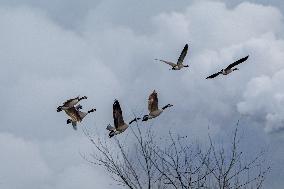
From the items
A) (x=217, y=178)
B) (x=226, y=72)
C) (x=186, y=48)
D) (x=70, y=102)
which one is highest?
(x=186, y=48)

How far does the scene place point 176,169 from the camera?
51.7 ft

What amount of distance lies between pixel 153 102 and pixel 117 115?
6.07 feet

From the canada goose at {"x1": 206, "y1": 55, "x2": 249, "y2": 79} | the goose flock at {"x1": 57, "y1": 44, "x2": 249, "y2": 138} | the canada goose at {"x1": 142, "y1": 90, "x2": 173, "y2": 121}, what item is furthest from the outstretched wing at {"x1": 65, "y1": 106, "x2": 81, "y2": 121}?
the canada goose at {"x1": 206, "y1": 55, "x2": 249, "y2": 79}

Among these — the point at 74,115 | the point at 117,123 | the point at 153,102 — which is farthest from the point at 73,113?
the point at 153,102

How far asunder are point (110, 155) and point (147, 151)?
137 centimetres

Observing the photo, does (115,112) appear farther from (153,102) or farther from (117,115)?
(153,102)

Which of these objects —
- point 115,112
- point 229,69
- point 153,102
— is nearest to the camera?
point 115,112

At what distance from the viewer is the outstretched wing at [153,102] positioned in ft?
46.2

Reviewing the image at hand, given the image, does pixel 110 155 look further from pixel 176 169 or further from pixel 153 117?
pixel 153 117

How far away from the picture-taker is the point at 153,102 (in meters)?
14.1

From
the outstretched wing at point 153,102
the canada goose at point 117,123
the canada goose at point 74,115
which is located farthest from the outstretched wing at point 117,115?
the outstretched wing at point 153,102

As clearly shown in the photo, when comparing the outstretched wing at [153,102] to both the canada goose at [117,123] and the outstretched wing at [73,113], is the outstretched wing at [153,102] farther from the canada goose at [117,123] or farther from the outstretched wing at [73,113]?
the outstretched wing at [73,113]

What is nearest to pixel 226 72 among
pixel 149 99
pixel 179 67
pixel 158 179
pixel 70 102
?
pixel 179 67

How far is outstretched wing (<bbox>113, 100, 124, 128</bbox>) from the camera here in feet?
40.7
